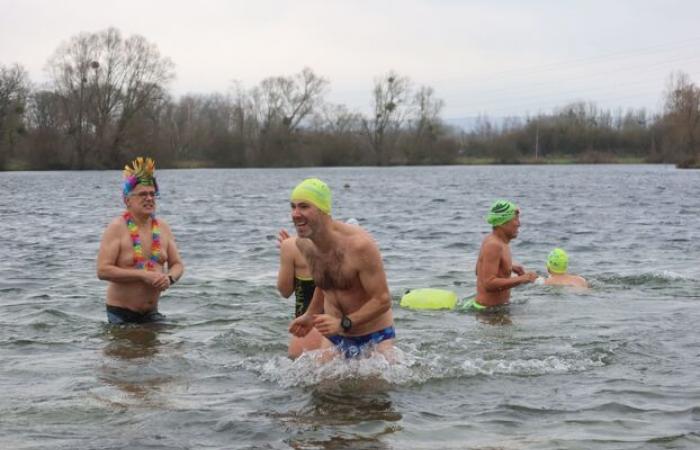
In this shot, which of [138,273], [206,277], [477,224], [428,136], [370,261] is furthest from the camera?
[428,136]

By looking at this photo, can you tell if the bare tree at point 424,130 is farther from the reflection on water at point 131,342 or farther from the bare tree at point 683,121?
the reflection on water at point 131,342

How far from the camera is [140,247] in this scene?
Result: 8.62 m

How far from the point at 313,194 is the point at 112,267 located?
9.93 feet

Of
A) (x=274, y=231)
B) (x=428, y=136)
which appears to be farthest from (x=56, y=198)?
(x=428, y=136)

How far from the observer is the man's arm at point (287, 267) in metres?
7.34

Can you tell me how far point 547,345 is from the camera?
8812 mm

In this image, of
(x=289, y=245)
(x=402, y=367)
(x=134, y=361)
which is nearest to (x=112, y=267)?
(x=134, y=361)

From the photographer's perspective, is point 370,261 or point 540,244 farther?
point 540,244

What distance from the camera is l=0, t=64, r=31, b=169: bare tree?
7544 centimetres

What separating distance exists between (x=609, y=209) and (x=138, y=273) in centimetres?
2542

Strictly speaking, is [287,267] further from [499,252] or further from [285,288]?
[499,252]

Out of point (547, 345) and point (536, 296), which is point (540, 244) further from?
point (547, 345)

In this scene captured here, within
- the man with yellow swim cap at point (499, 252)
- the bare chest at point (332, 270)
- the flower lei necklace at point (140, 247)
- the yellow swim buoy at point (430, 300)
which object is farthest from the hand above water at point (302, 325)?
the yellow swim buoy at point (430, 300)

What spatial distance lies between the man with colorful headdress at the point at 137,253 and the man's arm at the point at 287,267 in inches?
60.7
